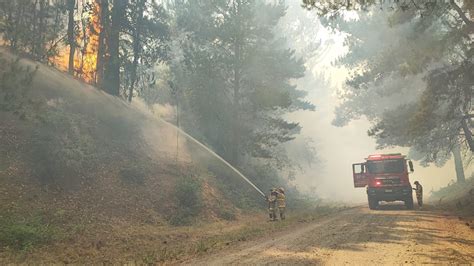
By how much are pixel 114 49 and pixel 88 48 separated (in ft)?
9.59

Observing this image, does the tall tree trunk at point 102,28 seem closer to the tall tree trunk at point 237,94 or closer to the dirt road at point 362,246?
Result: the tall tree trunk at point 237,94

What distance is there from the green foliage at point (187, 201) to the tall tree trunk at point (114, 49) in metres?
9.25

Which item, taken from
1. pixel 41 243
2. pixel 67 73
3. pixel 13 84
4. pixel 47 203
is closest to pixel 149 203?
pixel 47 203

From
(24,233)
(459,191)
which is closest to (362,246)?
(24,233)

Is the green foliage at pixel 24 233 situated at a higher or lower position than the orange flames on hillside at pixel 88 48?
lower

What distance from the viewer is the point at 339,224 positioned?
46.3 ft

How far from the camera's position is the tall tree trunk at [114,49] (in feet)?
74.7

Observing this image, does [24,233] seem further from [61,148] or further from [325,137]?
[325,137]

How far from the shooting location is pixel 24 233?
9.79 meters

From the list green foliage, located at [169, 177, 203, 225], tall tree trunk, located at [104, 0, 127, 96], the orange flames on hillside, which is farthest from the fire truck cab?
the orange flames on hillside

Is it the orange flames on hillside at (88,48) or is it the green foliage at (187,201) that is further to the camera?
the orange flames on hillside at (88,48)

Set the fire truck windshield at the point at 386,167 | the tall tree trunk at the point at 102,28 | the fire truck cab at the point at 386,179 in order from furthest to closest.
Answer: the tall tree trunk at the point at 102,28 < the fire truck windshield at the point at 386,167 < the fire truck cab at the point at 386,179

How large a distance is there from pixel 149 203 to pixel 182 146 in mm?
8305

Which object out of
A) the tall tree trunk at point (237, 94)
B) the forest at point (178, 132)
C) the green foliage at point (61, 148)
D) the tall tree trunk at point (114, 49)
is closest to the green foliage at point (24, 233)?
the forest at point (178, 132)
